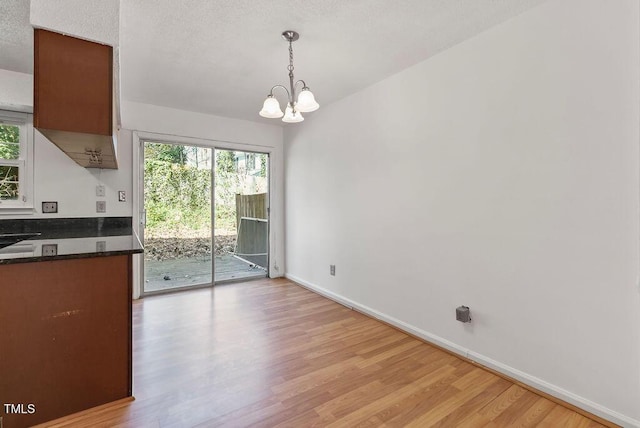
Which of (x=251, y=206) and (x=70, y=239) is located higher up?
(x=251, y=206)

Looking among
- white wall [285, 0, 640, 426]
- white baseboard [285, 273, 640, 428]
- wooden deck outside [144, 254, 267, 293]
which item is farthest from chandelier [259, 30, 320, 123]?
wooden deck outside [144, 254, 267, 293]

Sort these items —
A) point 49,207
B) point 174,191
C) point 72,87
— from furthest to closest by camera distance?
point 174,191 < point 49,207 < point 72,87

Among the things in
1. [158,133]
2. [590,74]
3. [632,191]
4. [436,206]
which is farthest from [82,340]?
[590,74]

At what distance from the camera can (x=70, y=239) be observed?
234cm

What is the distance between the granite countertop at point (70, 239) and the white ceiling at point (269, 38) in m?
1.28

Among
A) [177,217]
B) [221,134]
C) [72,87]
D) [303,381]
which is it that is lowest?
[303,381]

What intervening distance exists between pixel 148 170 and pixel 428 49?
3573 millimetres

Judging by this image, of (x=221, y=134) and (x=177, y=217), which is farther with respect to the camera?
(x=221, y=134)

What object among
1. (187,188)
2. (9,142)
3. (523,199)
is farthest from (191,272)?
(523,199)

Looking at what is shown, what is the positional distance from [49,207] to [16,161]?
521 millimetres

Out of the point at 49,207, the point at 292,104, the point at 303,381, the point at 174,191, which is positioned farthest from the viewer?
the point at 174,191

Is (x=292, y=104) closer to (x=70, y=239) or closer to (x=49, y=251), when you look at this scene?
(x=49, y=251)

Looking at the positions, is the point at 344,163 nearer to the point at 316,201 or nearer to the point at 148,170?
the point at 316,201

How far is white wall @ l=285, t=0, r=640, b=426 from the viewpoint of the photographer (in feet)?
5.35
